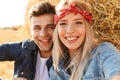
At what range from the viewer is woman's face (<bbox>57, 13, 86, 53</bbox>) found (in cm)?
184

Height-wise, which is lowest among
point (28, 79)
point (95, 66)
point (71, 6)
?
point (28, 79)

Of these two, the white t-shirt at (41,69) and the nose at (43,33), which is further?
the white t-shirt at (41,69)

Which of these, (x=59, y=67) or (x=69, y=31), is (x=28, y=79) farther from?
(x=69, y=31)

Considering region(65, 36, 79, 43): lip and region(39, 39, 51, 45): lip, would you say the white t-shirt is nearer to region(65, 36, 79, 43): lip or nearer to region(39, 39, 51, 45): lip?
region(39, 39, 51, 45): lip

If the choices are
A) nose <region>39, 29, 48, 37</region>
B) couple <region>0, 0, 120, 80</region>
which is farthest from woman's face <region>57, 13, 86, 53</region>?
nose <region>39, 29, 48, 37</region>

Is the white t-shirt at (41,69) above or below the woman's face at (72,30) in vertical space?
below

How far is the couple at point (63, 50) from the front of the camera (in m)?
1.78

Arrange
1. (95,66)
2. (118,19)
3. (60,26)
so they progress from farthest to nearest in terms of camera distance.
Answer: (118,19) < (60,26) < (95,66)

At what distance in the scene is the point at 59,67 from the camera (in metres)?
2.00

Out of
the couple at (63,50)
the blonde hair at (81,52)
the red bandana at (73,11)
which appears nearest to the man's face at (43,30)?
the couple at (63,50)

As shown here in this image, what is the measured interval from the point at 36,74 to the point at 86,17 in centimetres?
56

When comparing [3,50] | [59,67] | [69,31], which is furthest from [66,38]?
[3,50]

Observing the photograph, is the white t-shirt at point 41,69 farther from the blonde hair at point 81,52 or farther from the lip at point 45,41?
the blonde hair at point 81,52

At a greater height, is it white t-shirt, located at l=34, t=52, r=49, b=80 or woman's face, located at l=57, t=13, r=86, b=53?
woman's face, located at l=57, t=13, r=86, b=53
